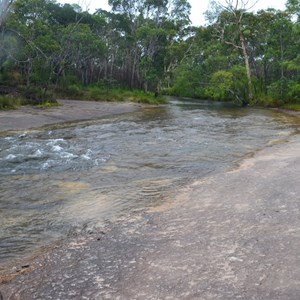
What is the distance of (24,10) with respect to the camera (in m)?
42.9

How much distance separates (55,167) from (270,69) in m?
37.0

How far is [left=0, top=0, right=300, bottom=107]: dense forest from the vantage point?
1373 inches

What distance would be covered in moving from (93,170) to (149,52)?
4340cm

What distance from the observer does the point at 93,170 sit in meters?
9.66

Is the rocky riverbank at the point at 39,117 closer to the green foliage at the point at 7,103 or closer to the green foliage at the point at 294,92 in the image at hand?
the green foliage at the point at 7,103

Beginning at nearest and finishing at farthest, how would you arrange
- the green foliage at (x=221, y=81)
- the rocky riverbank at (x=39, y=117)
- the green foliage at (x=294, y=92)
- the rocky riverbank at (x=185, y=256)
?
the rocky riverbank at (x=185, y=256)
the rocky riverbank at (x=39, y=117)
the green foliage at (x=294, y=92)
the green foliage at (x=221, y=81)

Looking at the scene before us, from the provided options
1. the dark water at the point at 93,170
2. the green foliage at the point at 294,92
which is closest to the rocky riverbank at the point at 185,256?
the dark water at the point at 93,170

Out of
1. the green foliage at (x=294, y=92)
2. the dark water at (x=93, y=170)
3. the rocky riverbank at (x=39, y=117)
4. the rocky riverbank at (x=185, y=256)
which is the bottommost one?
the rocky riverbank at (x=39, y=117)

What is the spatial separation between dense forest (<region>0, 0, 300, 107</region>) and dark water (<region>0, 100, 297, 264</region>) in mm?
10485

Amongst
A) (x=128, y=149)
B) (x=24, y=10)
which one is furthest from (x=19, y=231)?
(x=24, y=10)

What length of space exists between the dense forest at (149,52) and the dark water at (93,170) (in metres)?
10.5

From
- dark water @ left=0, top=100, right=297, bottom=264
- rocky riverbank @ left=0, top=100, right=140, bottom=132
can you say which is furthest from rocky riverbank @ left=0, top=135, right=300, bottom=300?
rocky riverbank @ left=0, top=100, right=140, bottom=132

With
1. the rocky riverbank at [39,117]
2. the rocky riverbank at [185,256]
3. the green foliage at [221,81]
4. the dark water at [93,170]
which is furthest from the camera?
the green foliage at [221,81]

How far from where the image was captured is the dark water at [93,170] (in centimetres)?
611
